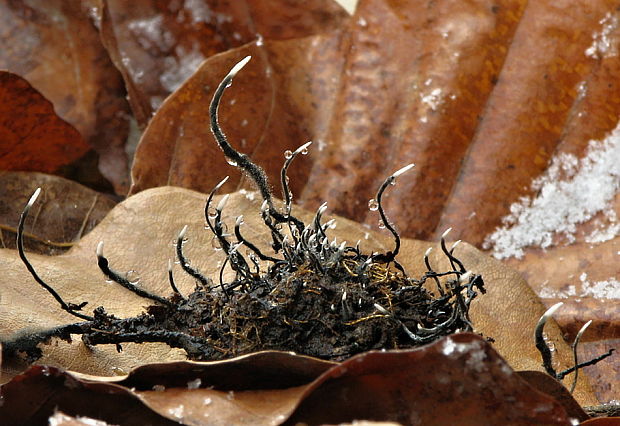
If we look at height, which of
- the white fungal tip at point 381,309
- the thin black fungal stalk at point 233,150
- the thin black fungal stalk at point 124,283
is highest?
the thin black fungal stalk at point 233,150

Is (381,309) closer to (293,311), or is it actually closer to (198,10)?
(293,311)

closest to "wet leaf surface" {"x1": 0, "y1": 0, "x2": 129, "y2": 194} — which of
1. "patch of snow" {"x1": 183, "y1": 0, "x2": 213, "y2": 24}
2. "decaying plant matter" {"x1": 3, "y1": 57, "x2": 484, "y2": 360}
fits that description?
"patch of snow" {"x1": 183, "y1": 0, "x2": 213, "y2": 24}

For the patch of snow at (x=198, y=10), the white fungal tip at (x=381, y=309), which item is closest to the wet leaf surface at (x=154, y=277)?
the white fungal tip at (x=381, y=309)

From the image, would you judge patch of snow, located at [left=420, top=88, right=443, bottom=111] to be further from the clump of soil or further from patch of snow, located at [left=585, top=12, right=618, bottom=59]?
the clump of soil

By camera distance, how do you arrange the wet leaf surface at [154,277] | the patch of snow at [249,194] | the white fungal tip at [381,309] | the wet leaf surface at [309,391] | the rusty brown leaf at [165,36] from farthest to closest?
the rusty brown leaf at [165,36] < the patch of snow at [249,194] < the wet leaf surface at [154,277] < the white fungal tip at [381,309] < the wet leaf surface at [309,391]

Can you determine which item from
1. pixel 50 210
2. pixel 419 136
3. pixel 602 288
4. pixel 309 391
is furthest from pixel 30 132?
pixel 602 288

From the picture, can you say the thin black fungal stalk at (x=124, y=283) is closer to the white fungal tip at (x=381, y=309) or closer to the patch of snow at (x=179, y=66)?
the white fungal tip at (x=381, y=309)

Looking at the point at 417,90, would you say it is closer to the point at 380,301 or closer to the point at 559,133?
the point at 559,133
